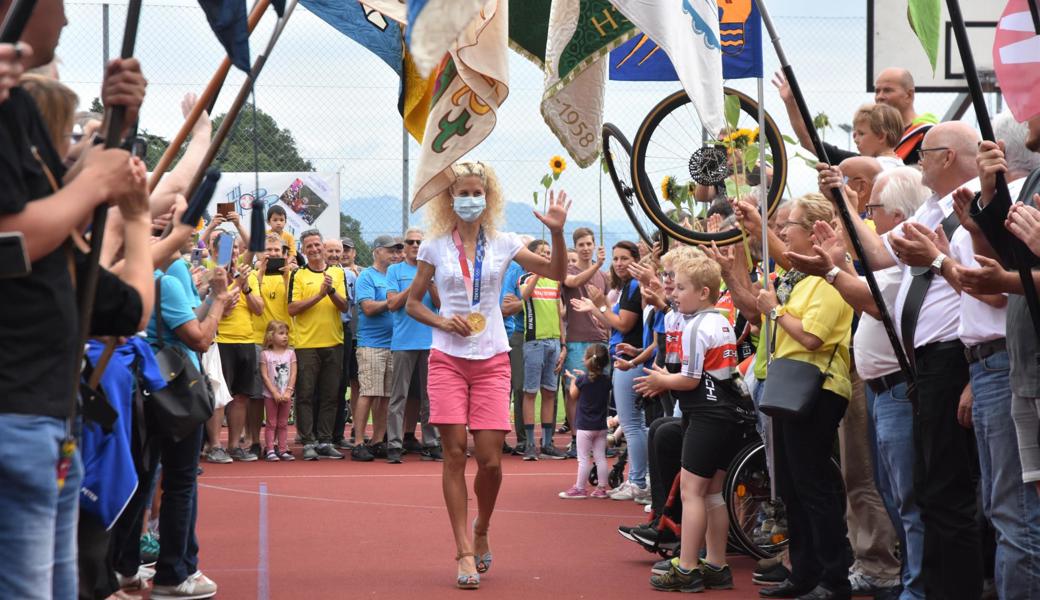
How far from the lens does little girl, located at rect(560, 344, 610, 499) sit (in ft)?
33.7

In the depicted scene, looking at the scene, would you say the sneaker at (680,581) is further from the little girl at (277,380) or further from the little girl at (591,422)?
the little girl at (277,380)

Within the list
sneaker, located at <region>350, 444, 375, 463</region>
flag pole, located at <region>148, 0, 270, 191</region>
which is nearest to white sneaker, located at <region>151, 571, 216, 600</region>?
flag pole, located at <region>148, 0, 270, 191</region>

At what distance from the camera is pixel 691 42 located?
18.0ft

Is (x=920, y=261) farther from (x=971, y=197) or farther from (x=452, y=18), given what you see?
(x=452, y=18)

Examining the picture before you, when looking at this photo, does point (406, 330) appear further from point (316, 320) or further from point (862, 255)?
point (862, 255)

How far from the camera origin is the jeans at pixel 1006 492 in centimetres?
431

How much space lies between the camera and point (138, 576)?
6.29 meters

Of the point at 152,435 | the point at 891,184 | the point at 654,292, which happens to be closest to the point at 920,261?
the point at 891,184

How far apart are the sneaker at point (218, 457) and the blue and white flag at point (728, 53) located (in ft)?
21.8

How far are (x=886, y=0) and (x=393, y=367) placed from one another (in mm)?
6084

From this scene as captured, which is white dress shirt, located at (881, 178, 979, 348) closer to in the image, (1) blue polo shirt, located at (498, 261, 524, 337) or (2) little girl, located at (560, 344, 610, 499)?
(2) little girl, located at (560, 344, 610, 499)

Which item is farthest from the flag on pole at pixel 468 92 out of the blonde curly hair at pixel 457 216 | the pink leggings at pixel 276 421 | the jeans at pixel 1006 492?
the pink leggings at pixel 276 421

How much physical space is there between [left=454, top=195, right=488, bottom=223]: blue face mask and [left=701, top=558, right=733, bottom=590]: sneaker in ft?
7.24

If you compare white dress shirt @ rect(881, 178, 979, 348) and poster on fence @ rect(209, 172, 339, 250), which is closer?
white dress shirt @ rect(881, 178, 979, 348)
